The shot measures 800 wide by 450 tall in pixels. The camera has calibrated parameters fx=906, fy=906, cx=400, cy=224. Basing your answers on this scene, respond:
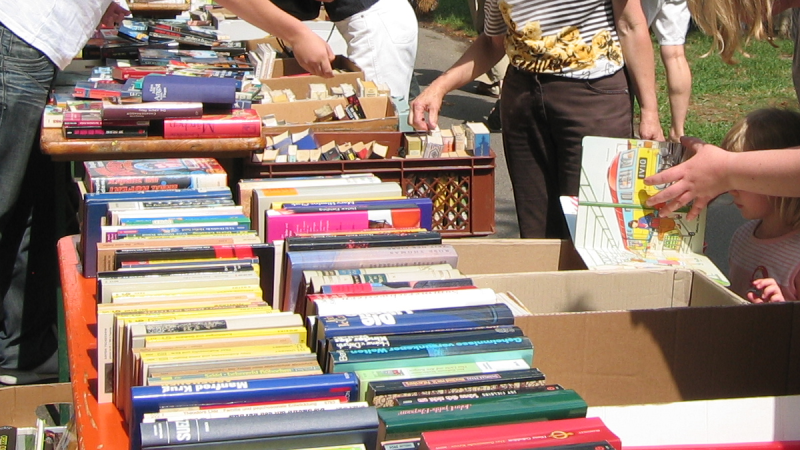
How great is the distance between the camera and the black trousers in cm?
264

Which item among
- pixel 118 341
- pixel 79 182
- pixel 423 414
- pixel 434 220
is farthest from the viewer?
pixel 434 220

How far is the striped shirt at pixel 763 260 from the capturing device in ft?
7.26

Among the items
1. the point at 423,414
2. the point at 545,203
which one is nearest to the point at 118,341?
the point at 423,414

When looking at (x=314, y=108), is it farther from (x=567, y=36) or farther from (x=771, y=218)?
(x=771, y=218)

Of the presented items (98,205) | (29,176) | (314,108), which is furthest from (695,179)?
(29,176)

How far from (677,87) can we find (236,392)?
7.32 feet

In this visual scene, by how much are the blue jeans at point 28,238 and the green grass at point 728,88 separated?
4.56m

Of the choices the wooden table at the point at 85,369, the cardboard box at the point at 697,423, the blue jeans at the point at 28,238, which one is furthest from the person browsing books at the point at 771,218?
the blue jeans at the point at 28,238

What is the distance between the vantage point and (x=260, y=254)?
1.85 m

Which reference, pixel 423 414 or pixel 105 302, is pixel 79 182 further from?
pixel 423 414

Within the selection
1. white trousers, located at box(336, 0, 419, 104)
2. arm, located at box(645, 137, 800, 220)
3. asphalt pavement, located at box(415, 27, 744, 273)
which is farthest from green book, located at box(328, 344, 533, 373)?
asphalt pavement, located at box(415, 27, 744, 273)

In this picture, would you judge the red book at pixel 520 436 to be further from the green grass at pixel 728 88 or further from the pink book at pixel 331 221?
the green grass at pixel 728 88

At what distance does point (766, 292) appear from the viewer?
2.17 metres

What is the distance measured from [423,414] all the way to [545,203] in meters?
1.66
